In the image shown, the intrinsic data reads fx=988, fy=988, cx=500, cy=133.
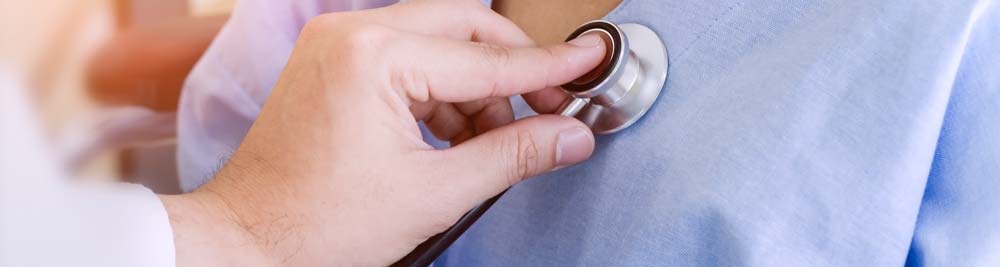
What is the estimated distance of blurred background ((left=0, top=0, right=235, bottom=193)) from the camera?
3.97 feet

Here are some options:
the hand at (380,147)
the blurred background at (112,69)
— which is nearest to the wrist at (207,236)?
the hand at (380,147)

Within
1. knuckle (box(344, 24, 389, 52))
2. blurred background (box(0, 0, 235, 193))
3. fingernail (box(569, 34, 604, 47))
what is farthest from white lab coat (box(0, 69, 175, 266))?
fingernail (box(569, 34, 604, 47))

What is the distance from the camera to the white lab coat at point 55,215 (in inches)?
14.4

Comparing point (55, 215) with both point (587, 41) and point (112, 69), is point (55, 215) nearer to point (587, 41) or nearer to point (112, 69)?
point (587, 41)

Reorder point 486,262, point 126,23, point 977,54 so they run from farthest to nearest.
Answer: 1. point 126,23
2. point 486,262
3. point 977,54

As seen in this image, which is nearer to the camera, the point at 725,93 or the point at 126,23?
the point at 725,93

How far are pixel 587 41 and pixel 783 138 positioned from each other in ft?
0.42

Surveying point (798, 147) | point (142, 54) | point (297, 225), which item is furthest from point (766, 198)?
point (142, 54)

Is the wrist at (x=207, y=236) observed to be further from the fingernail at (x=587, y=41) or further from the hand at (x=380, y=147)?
the fingernail at (x=587, y=41)

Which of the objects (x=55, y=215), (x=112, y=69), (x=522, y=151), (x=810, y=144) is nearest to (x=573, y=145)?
(x=522, y=151)

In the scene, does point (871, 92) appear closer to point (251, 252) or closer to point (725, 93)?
point (725, 93)

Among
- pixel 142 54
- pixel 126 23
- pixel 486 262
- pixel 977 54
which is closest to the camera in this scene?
pixel 977 54

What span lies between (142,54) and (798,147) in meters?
0.90

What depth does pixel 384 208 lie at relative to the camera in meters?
0.59
